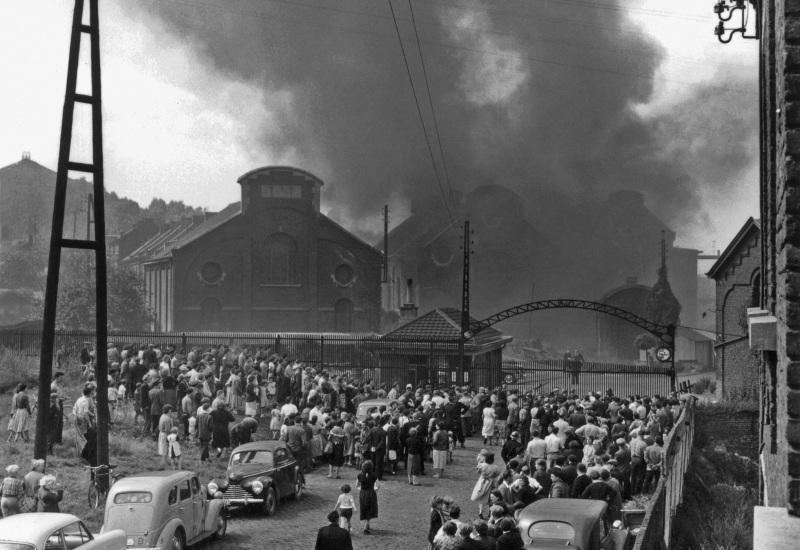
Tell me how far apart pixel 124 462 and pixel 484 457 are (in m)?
8.76

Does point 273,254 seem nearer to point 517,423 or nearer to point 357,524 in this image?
point 517,423

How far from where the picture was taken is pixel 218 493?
50.0ft

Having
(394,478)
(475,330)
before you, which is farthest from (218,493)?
(475,330)

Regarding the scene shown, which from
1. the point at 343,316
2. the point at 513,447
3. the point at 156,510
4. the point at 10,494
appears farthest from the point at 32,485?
the point at 343,316

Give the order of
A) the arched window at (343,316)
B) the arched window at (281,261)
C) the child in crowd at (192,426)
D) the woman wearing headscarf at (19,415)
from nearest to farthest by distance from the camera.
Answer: the woman wearing headscarf at (19,415)
the child in crowd at (192,426)
the arched window at (281,261)
the arched window at (343,316)

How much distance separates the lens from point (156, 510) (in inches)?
488

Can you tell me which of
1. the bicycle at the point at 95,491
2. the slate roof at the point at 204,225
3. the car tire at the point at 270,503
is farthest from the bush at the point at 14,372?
the slate roof at the point at 204,225

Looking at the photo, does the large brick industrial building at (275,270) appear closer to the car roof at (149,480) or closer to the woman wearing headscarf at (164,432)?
the woman wearing headscarf at (164,432)

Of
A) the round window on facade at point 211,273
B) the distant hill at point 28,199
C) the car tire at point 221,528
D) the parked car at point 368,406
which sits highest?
the distant hill at point 28,199

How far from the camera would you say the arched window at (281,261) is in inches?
2397

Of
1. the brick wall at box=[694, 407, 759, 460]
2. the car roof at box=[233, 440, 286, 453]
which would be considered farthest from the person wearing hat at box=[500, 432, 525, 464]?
the brick wall at box=[694, 407, 759, 460]

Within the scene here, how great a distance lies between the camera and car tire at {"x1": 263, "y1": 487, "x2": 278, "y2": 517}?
A: 52.5 feet

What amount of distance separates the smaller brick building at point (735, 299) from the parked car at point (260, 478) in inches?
946

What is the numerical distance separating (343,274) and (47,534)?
51787 millimetres
